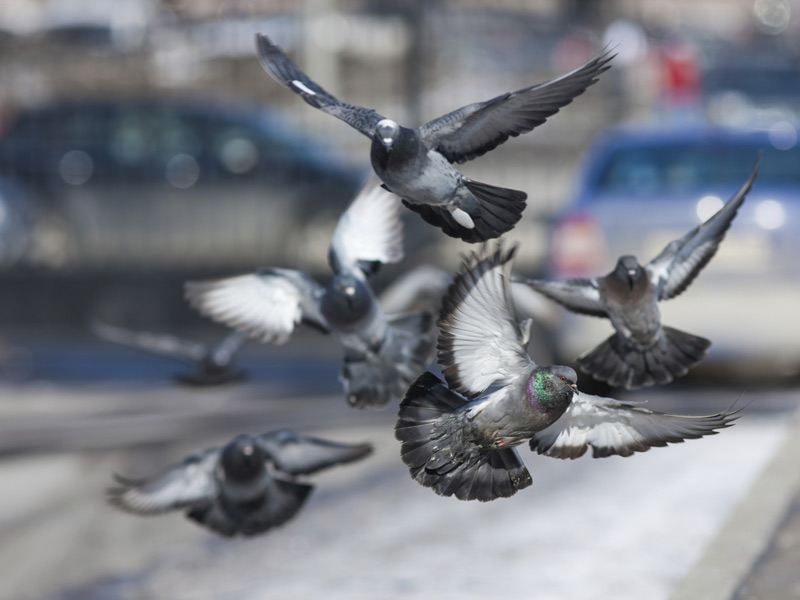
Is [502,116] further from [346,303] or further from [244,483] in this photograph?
[244,483]

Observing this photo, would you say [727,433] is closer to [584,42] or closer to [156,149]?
[156,149]

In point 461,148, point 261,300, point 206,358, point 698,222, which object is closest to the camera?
point 461,148

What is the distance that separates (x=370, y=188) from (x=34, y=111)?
417 inches

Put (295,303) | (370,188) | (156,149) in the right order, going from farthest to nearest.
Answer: (156,149) → (370,188) → (295,303)

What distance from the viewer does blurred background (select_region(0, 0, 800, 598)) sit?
7281 mm

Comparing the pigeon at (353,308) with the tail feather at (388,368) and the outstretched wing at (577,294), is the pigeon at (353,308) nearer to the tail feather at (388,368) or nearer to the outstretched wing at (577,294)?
the tail feather at (388,368)

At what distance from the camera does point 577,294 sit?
2639 millimetres

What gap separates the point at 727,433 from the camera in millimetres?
8242

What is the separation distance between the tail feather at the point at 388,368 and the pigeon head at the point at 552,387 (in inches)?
19.8

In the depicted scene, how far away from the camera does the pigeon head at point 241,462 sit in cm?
305

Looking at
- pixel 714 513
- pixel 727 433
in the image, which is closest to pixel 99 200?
pixel 727 433

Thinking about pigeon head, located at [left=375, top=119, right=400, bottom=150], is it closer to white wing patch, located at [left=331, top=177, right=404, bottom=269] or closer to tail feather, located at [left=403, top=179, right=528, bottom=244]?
tail feather, located at [left=403, top=179, right=528, bottom=244]

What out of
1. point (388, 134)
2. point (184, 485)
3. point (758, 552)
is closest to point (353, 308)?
point (388, 134)

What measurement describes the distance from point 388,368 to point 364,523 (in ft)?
13.4
